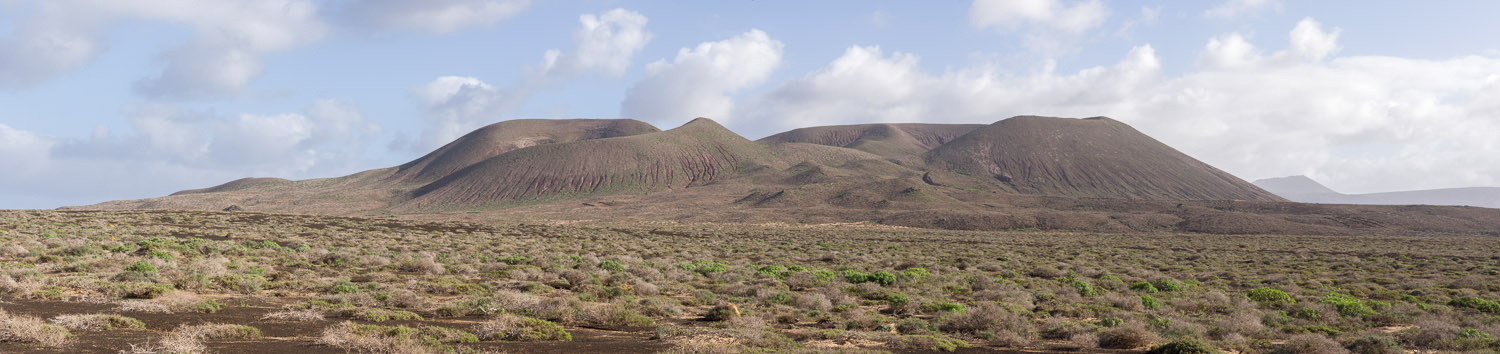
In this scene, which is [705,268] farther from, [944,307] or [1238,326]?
[1238,326]

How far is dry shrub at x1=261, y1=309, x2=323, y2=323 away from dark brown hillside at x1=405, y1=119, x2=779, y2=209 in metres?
127

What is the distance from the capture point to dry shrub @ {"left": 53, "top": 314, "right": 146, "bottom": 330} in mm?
10578

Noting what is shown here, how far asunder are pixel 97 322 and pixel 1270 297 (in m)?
26.4

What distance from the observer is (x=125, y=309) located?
1262cm

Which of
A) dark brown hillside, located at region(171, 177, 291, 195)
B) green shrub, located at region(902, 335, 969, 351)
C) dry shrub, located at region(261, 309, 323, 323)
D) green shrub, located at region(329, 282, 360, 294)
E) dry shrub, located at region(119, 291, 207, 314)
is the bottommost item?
green shrub, located at region(902, 335, 969, 351)

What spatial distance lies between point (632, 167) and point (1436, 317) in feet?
470

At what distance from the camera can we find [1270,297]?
19.5 meters

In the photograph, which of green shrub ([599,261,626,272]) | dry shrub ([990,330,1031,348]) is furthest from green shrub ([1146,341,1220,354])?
green shrub ([599,261,626,272])

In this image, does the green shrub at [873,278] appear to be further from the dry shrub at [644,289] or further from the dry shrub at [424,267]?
the dry shrub at [424,267]

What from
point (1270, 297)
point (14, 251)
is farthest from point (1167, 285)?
point (14, 251)

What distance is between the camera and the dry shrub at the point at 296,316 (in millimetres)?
12594

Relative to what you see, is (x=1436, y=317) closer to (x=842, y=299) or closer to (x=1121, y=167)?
(x=842, y=299)

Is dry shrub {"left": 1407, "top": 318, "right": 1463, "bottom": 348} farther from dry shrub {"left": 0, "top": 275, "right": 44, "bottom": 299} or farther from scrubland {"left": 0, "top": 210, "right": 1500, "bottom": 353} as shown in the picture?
dry shrub {"left": 0, "top": 275, "right": 44, "bottom": 299}

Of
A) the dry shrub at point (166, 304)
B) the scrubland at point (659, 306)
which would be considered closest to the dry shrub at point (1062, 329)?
the scrubland at point (659, 306)
